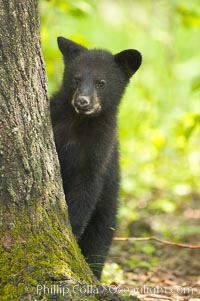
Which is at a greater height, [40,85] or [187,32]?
[187,32]

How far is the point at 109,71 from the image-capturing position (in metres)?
5.38

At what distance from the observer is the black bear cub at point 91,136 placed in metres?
4.89

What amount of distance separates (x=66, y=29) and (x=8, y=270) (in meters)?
10.3

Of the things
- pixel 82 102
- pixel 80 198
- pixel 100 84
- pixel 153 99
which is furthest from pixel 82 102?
pixel 153 99

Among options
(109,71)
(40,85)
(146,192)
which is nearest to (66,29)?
(146,192)

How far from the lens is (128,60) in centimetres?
542

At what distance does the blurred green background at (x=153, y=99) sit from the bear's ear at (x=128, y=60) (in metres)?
1.18

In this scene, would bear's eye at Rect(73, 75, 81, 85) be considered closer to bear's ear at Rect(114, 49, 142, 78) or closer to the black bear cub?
the black bear cub

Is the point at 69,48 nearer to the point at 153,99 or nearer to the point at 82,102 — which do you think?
the point at 82,102

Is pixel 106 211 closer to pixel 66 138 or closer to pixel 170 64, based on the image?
pixel 66 138

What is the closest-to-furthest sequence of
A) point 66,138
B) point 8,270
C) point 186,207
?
1. point 8,270
2. point 66,138
3. point 186,207

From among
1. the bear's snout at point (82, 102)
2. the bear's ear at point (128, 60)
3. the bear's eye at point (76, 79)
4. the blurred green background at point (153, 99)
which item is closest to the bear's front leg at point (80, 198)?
the bear's snout at point (82, 102)

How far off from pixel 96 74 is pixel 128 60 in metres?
Result: 0.37

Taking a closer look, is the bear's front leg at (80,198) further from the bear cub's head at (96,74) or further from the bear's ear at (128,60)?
the bear's ear at (128,60)
